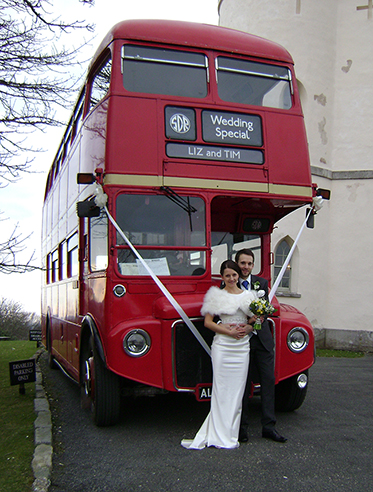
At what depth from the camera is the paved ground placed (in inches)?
167

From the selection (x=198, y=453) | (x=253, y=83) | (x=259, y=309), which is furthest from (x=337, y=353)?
(x=198, y=453)

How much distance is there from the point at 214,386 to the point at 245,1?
1472cm

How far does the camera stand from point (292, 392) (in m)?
6.43

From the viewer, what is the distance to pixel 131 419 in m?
6.30

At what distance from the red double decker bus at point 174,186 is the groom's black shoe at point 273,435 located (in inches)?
26.4

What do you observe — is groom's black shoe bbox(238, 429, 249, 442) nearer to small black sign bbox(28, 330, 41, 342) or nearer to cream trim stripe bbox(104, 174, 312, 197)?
cream trim stripe bbox(104, 174, 312, 197)

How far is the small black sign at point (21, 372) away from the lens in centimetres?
781

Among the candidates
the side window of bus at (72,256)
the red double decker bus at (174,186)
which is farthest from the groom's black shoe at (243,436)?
the side window of bus at (72,256)

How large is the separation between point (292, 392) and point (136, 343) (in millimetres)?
2160

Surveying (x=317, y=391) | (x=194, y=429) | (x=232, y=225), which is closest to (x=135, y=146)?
(x=232, y=225)

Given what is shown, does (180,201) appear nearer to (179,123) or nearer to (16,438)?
(179,123)

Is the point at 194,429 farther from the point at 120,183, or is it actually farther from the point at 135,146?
the point at 135,146

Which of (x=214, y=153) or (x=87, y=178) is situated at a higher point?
(x=214, y=153)

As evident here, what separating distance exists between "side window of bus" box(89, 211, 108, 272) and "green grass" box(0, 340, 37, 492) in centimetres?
193
